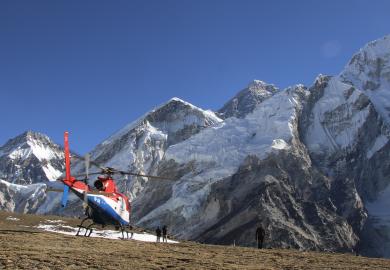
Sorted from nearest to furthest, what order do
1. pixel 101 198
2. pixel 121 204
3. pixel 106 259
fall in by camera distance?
1. pixel 106 259
2. pixel 101 198
3. pixel 121 204

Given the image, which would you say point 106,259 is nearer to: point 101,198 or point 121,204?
point 101,198

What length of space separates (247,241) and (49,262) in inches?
6446

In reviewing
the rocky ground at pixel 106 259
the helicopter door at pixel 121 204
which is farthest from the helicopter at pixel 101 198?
the rocky ground at pixel 106 259

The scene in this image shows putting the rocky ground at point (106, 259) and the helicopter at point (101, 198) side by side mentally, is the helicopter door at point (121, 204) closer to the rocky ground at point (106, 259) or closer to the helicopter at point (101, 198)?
the helicopter at point (101, 198)

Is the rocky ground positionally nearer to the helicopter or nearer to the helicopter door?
the helicopter

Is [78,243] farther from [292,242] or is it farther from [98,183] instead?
[292,242]

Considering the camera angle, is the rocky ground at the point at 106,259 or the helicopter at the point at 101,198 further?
the helicopter at the point at 101,198

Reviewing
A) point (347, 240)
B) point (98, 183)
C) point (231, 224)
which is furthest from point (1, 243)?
point (347, 240)

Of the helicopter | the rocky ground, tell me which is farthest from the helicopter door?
the rocky ground

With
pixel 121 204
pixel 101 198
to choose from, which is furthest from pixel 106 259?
pixel 121 204

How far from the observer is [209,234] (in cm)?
19125

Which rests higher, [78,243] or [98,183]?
[98,183]

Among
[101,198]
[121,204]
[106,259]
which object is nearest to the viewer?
[106,259]

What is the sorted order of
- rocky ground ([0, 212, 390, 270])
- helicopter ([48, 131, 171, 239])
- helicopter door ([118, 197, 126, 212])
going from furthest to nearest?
helicopter door ([118, 197, 126, 212]), helicopter ([48, 131, 171, 239]), rocky ground ([0, 212, 390, 270])
